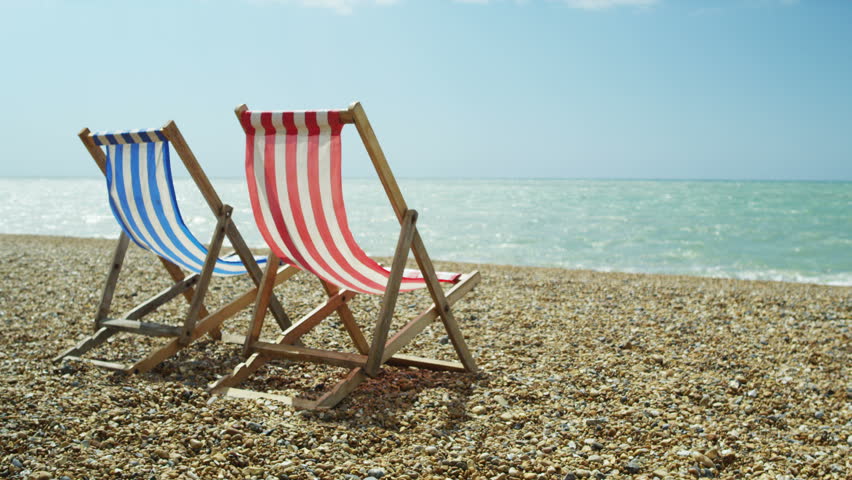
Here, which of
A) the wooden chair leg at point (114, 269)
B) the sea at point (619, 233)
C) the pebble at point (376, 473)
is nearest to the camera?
the pebble at point (376, 473)

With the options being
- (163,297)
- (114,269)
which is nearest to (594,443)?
(163,297)

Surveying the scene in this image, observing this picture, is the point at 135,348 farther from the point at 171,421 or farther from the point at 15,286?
the point at 15,286

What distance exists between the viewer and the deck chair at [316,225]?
9.50 ft

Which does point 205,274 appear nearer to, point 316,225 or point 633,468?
point 316,225

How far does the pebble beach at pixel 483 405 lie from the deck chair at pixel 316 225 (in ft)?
0.74

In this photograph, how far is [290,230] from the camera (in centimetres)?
312

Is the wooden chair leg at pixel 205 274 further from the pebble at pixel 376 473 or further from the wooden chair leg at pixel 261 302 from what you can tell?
the pebble at pixel 376 473

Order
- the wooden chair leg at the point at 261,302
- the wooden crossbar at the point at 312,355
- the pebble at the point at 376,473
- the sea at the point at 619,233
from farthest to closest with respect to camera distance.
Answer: the sea at the point at 619,233, the wooden chair leg at the point at 261,302, the wooden crossbar at the point at 312,355, the pebble at the point at 376,473

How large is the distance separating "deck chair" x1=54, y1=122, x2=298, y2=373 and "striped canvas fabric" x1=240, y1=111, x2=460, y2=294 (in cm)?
36

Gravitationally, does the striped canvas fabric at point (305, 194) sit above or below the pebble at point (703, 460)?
above

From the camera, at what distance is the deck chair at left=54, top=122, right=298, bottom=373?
3.54 m

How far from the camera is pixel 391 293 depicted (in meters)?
3.01

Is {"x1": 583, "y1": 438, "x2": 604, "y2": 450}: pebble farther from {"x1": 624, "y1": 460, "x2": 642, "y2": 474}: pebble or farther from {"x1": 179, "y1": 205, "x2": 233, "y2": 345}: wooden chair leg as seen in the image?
{"x1": 179, "y1": 205, "x2": 233, "y2": 345}: wooden chair leg

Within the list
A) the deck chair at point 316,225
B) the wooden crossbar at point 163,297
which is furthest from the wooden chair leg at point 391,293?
the wooden crossbar at point 163,297
